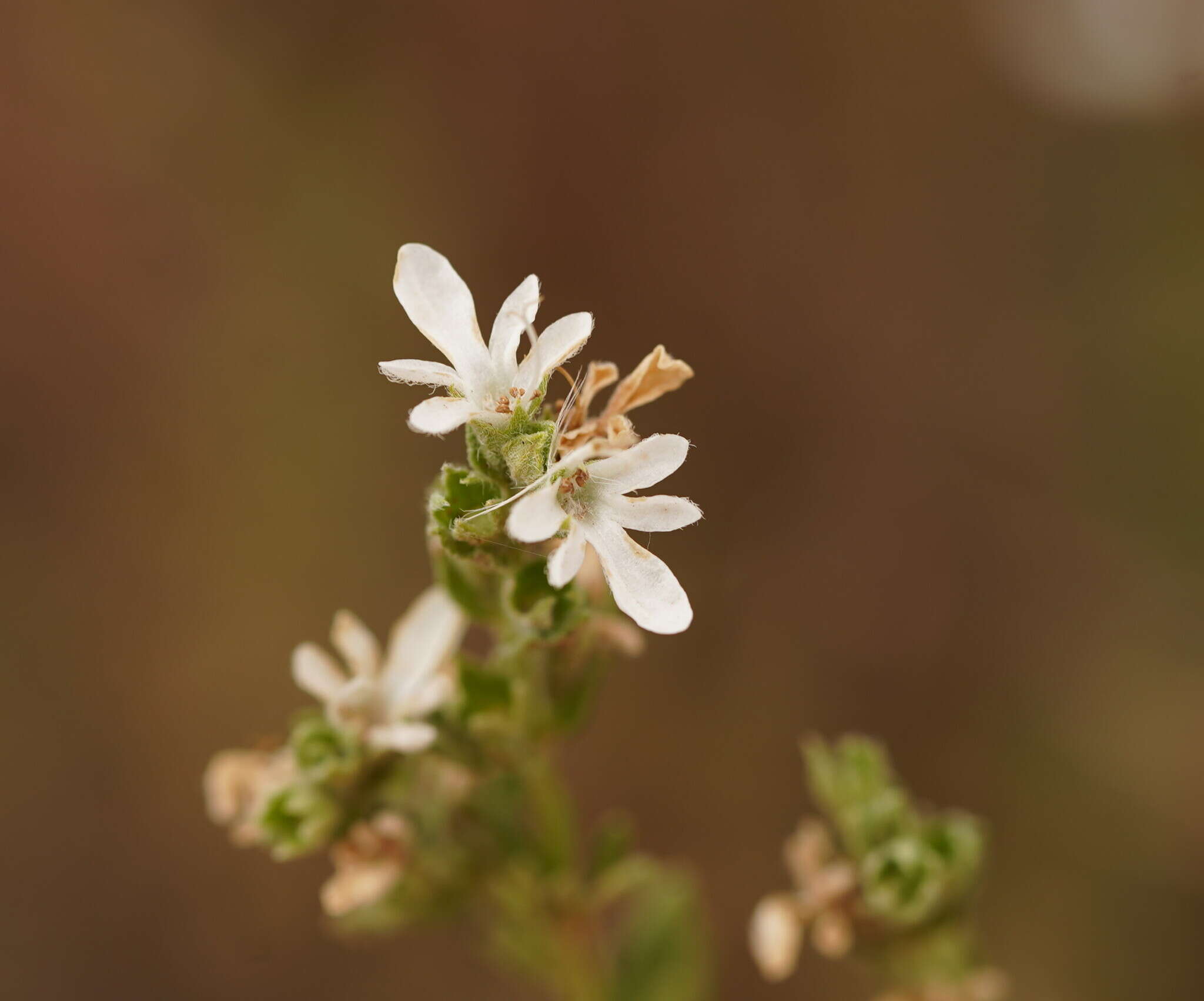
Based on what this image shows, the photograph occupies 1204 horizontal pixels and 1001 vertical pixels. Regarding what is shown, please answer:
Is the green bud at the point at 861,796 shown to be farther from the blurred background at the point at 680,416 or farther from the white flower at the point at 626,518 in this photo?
the blurred background at the point at 680,416

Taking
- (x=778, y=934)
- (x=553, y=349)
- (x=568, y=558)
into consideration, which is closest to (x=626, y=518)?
(x=568, y=558)

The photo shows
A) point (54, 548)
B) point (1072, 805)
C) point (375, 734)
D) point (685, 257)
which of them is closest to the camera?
point (375, 734)

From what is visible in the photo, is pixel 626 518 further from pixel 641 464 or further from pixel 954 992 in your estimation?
pixel 954 992

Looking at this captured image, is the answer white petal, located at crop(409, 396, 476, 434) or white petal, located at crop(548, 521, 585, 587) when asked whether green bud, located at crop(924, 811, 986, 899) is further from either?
white petal, located at crop(409, 396, 476, 434)

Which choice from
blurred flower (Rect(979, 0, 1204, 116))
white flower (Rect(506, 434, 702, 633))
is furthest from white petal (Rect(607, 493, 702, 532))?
blurred flower (Rect(979, 0, 1204, 116))

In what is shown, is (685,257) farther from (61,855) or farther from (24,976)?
(24,976)

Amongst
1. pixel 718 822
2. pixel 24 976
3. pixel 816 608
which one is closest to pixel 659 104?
pixel 816 608
